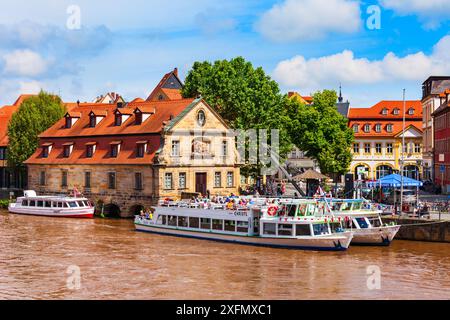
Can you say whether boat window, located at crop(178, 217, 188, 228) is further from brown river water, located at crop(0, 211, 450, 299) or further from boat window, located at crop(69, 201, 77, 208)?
boat window, located at crop(69, 201, 77, 208)

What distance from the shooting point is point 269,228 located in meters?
45.2

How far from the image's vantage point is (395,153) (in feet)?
346

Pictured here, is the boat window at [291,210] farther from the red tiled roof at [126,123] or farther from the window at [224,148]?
the window at [224,148]

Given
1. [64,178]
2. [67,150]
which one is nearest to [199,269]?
[64,178]

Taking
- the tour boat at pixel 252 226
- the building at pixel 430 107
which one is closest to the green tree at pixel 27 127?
the tour boat at pixel 252 226

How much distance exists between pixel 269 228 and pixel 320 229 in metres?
3.40

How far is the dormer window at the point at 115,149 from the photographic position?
210 ft

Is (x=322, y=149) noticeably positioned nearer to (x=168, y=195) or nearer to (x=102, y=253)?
(x=168, y=195)

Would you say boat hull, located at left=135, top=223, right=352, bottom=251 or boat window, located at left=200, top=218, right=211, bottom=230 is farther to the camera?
boat window, located at left=200, top=218, right=211, bottom=230

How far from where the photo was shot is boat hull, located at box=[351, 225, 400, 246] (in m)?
45.4

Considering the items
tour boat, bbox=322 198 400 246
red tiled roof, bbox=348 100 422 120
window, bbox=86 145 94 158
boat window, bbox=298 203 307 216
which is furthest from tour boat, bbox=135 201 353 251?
red tiled roof, bbox=348 100 422 120

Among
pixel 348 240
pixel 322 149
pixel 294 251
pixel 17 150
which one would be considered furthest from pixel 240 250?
pixel 17 150

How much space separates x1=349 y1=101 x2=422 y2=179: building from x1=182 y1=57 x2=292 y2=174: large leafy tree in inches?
1496

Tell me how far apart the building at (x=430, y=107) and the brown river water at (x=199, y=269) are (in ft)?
139
